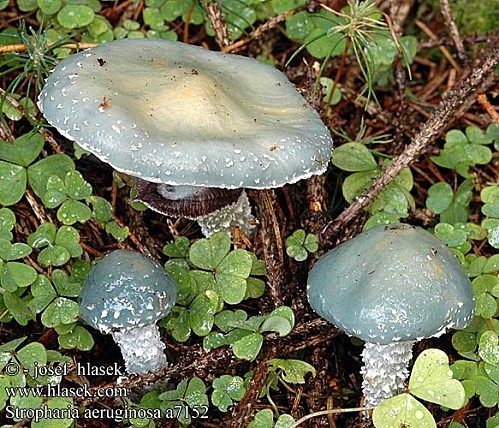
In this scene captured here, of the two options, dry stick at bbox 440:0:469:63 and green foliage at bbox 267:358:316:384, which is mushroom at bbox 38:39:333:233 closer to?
green foliage at bbox 267:358:316:384

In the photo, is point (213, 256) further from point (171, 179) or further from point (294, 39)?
point (294, 39)

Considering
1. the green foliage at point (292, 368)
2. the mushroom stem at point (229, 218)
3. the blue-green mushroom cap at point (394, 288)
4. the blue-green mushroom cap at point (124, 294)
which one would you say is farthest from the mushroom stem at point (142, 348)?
the blue-green mushroom cap at point (394, 288)

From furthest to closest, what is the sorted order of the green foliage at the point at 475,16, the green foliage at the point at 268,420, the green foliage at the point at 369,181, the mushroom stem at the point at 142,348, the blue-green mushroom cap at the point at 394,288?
the green foliage at the point at 475,16
the green foliage at the point at 369,181
the mushroom stem at the point at 142,348
the green foliage at the point at 268,420
the blue-green mushroom cap at the point at 394,288

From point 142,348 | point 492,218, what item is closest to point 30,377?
point 142,348

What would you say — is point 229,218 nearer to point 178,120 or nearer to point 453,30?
point 178,120

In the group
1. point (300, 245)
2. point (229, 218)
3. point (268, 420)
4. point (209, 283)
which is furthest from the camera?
point (229, 218)

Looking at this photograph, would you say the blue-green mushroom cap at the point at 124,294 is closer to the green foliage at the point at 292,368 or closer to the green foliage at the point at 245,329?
the green foliage at the point at 245,329

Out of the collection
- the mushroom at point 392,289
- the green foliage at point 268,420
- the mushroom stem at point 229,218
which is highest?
the mushroom at point 392,289
